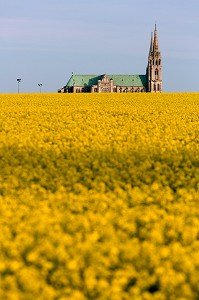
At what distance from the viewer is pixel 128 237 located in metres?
8.55

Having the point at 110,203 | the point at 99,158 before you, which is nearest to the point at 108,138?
the point at 99,158

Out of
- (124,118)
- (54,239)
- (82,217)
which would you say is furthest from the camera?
(124,118)

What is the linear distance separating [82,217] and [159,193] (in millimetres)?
2777

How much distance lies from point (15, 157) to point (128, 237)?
8396 mm

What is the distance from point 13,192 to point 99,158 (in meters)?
4.37

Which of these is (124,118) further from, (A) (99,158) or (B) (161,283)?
(B) (161,283)

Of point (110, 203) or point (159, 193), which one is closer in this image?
point (110, 203)

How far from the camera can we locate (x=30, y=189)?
11.9 m

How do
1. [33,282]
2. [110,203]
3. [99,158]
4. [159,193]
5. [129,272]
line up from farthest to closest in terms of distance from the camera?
[99,158] → [159,193] → [110,203] → [129,272] → [33,282]

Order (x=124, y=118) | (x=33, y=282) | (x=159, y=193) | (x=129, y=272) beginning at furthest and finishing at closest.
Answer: (x=124, y=118)
(x=159, y=193)
(x=129, y=272)
(x=33, y=282)

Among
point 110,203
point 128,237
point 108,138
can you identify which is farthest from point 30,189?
point 108,138

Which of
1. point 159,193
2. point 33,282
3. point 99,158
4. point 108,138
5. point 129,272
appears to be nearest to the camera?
point 33,282

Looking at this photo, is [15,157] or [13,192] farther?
[15,157]

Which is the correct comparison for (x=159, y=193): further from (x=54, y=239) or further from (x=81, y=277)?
(x=81, y=277)
